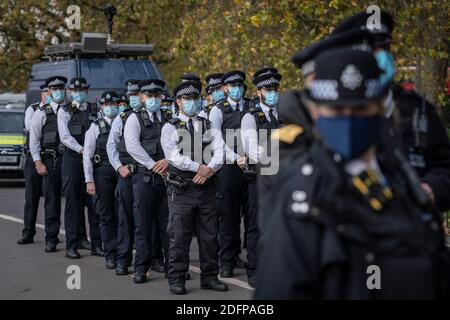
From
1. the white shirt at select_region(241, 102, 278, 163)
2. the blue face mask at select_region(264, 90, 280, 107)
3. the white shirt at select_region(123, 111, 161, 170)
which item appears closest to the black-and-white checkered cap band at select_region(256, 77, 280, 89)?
the blue face mask at select_region(264, 90, 280, 107)

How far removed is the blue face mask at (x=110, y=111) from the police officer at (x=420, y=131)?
21.8 feet

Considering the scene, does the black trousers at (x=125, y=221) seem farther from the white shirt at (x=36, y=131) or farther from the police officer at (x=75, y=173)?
the white shirt at (x=36, y=131)

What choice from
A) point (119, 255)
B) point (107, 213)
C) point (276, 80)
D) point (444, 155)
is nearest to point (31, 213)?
point (107, 213)

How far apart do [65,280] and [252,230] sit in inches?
76.0

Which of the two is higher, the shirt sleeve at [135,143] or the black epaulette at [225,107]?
the black epaulette at [225,107]

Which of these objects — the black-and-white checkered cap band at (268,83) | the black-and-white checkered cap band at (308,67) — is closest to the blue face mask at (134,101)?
the black-and-white checkered cap band at (268,83)

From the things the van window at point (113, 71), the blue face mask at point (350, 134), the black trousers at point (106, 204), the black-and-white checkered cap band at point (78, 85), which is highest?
the van window at point (113, 71)

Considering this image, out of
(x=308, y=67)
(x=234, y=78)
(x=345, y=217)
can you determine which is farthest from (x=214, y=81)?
(x=345, y=217)

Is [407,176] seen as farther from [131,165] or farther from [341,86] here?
[131,165]

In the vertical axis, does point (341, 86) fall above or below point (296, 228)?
above

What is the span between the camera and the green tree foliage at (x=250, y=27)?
51.7ft

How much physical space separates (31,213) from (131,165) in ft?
10.1
